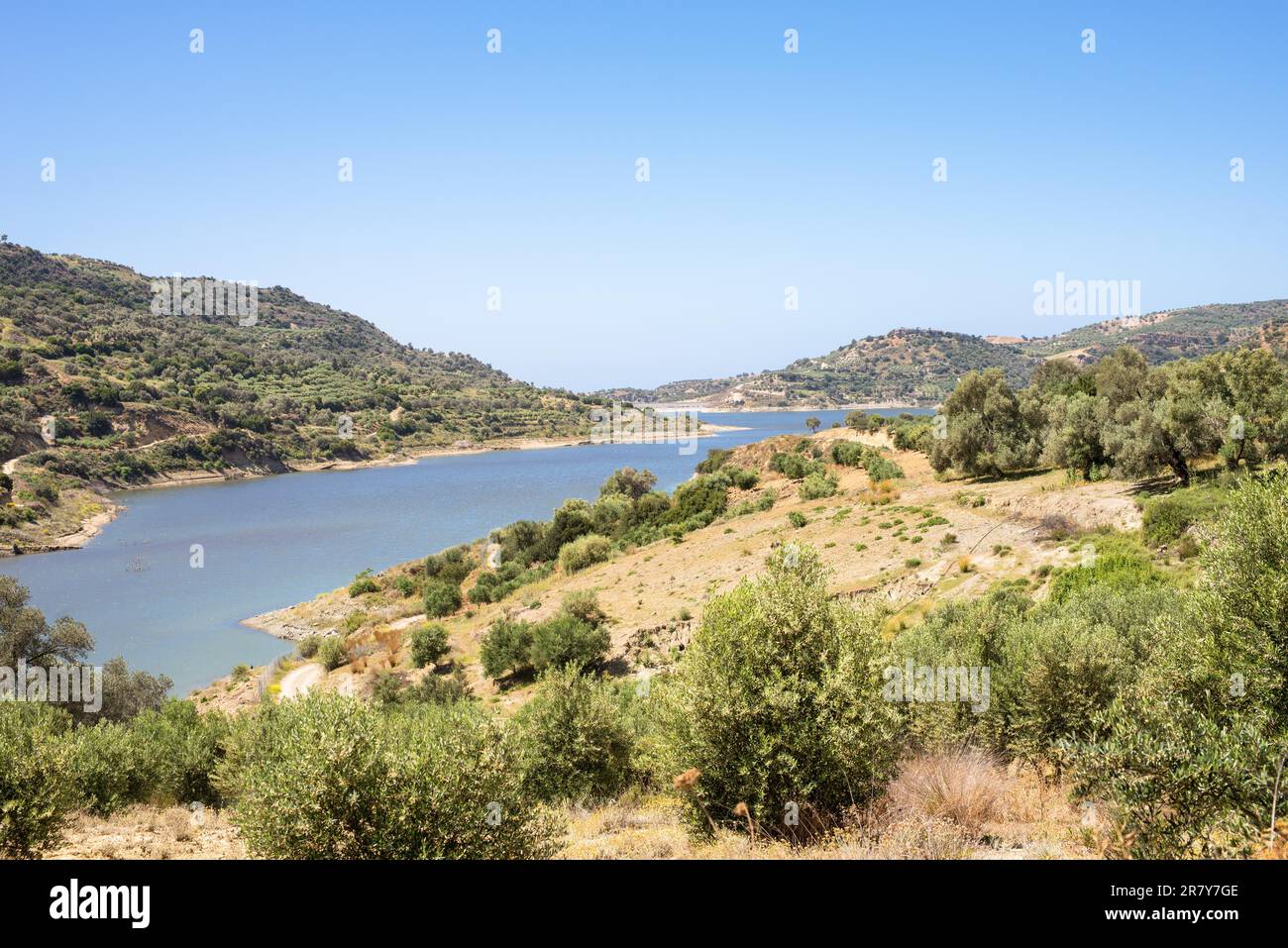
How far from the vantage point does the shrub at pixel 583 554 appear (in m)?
44.1

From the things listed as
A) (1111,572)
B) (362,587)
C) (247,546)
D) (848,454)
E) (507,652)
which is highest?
(848,454)

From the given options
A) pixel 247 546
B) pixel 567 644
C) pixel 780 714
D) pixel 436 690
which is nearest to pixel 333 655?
pixel 436 690

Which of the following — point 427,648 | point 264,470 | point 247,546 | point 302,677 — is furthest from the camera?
point 264,470

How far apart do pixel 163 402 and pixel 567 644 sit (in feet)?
367

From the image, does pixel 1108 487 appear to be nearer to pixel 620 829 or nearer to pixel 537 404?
pixel 620 829

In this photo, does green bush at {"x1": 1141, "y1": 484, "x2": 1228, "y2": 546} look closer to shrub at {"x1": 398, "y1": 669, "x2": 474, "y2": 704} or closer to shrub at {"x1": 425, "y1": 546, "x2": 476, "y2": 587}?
shrub at {"x1": 398, "y1": 669, "x2": 474, "y2": 704}

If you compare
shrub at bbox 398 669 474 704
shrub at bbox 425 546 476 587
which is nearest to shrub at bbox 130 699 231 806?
shrub at bbox 398 669 474 704

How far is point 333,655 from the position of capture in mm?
33500

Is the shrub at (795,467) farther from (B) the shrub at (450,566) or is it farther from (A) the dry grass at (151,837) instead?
(A) the dry grass at (151,837)

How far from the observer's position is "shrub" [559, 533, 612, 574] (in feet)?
145

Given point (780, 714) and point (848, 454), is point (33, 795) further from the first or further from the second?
point (848, 454)

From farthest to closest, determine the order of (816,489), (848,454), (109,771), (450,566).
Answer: (848,454), (450,566), (816,489), (109,771)

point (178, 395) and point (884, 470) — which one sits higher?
point (178, 395)

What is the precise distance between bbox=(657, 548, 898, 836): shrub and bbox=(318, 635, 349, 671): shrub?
28033 mm
